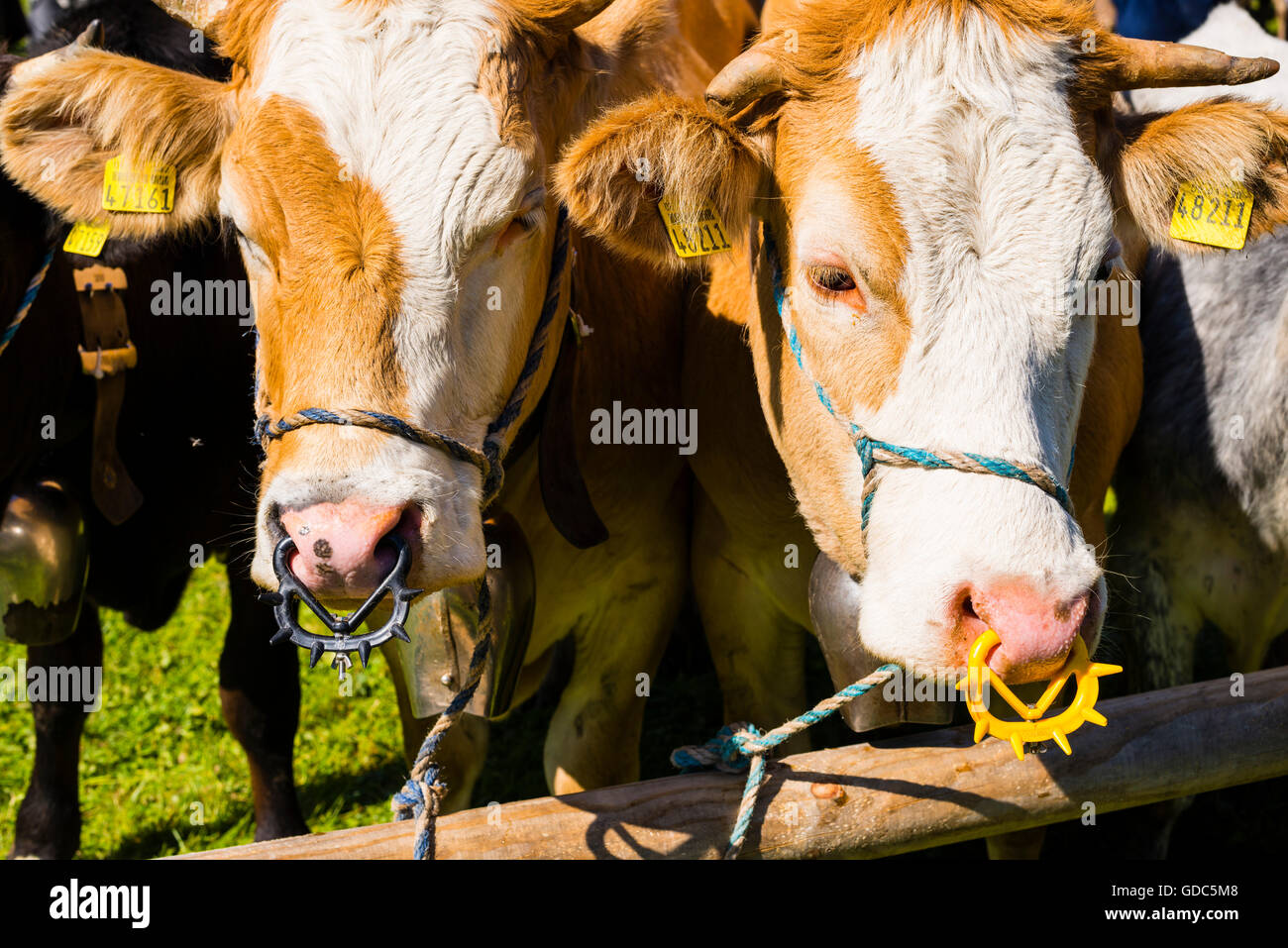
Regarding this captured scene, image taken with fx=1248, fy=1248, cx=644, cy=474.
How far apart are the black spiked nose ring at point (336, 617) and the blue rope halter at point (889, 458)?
33.5 inches

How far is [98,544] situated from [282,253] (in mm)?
1808

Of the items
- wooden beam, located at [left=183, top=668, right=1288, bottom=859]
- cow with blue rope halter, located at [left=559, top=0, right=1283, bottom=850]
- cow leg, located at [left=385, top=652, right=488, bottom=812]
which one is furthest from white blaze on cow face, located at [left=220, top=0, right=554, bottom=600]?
cow leg, located at [left=385, top=652, right=488, bottom=812]

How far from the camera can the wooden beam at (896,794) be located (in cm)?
232

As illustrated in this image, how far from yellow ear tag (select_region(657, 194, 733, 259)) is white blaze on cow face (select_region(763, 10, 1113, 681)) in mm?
227

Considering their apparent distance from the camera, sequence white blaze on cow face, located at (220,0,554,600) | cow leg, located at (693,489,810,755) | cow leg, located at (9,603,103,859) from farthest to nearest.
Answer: cow leg, located at (9,603,103,859) → cow leg, located at (693,489,810,755) → white blaze on cow face, located at (220,0,554,600)

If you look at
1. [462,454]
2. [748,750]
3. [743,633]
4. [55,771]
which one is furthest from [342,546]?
[55,771]

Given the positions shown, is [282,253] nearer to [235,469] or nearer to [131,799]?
[235,469]

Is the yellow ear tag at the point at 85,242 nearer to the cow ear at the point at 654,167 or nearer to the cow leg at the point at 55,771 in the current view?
the cow ear at the point at 654,167

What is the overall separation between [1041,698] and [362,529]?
118cm

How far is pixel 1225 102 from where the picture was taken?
259 centimetres

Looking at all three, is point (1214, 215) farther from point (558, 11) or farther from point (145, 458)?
point (145, 458)

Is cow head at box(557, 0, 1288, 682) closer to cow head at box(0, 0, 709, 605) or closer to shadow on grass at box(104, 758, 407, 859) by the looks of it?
cow head at box(0, 0, 709, 605)

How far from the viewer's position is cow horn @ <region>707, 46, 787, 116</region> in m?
2.47

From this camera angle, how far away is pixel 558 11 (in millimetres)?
2559
